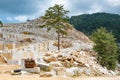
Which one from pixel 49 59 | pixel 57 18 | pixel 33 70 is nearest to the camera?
pixel 33 70

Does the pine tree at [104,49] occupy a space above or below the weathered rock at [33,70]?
above

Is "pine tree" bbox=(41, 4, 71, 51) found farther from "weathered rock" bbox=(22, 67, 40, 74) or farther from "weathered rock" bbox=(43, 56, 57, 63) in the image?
"weathered rock" bbox=(22, 67, 40, 74)

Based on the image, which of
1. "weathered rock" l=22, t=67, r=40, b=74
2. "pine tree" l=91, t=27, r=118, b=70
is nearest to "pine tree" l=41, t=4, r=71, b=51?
"pine tree" l=91, t=27, r=118, b=70

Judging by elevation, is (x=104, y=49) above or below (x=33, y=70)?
above

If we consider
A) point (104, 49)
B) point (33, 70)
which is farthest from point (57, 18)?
point (33, 70)

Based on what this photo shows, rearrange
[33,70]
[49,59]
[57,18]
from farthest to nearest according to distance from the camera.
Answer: [57,18] < [49,59] < [33,70]

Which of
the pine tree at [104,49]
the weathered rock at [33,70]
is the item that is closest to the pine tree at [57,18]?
the pine tree at [104,49]

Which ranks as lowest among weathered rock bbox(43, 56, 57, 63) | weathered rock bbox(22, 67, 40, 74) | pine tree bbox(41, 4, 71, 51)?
weathered rock bbox(22, 67, 40, 74)

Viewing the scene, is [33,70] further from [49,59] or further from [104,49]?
[104,49]

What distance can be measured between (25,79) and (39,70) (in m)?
6.65

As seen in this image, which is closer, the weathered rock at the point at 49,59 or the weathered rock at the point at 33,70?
the weathered rock at the point at 33,70

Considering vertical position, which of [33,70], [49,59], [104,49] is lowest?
[33,70]

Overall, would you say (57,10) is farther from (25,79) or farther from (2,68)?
(25,79)

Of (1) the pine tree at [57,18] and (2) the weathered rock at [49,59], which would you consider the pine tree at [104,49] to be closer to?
(1) the pine tree at [57,18]
